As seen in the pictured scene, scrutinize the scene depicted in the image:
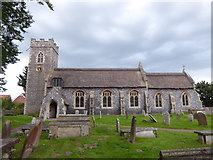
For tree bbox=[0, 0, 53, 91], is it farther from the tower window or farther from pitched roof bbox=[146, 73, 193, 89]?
pitched roof bbox=[146, 73, 193, 89]

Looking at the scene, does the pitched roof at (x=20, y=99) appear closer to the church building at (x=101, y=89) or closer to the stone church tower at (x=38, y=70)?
the stone church tower at (x=38, y=70)

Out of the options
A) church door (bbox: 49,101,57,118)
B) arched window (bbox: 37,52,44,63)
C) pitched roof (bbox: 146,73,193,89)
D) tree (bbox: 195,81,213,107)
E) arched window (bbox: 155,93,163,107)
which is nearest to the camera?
church door (bbox: 49,101,57,118)

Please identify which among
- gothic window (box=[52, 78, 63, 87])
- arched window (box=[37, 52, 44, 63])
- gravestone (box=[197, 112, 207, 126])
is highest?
arched window (box=[37, 52, 44, 63])

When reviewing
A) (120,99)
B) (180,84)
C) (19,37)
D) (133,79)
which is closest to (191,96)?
(180,84)

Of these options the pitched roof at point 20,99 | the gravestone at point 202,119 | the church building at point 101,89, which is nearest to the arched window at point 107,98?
the church building at point 101,89

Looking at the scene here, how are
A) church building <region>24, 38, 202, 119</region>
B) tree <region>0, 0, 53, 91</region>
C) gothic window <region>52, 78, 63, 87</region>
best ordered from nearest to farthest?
tree <region>0, 0, 53, 91</region>
church building <region>24, 38, 202, 119</region>
gothic window <region>52, 78, 63, 87</region>

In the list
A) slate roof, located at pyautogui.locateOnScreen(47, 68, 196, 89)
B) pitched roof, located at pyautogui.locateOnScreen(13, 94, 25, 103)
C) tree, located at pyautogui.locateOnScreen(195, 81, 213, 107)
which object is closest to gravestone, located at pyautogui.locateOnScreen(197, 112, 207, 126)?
slate roof, located at pyautogui.locateOnScreen(47, 68, 196, 89)

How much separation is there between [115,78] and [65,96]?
30.4ft

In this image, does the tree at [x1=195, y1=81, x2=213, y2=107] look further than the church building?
Yes

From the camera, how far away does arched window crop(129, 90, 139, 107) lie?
25.3 m

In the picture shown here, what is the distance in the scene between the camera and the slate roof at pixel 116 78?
25.6m

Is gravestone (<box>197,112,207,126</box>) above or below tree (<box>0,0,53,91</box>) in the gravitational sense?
below

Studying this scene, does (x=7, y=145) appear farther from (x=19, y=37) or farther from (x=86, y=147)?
(x=19, y=37)

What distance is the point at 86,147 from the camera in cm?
693
